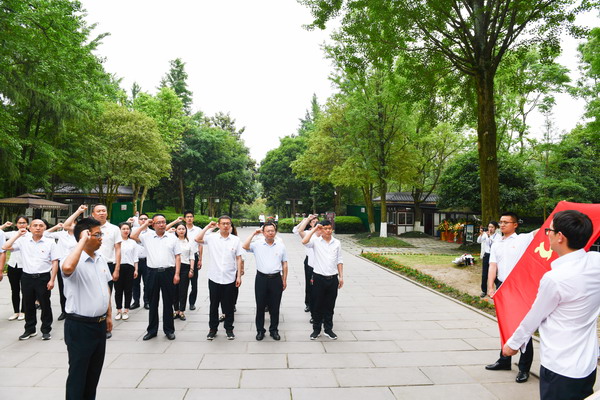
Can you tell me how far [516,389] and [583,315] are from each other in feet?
7.68

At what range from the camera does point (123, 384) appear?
3979 mm

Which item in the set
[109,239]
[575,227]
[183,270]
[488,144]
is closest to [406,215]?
[488,144]

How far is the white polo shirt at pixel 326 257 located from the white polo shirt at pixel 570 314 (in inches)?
135

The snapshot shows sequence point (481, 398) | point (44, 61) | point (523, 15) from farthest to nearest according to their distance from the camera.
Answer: point (44, 61) < point (523, 15) < point (481, 398)

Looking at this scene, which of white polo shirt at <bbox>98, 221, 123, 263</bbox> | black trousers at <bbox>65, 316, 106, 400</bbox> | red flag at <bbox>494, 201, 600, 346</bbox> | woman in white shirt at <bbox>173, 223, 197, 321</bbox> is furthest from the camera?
woman in white shirt at <bbox>173, 223, 197, 321</bbox>

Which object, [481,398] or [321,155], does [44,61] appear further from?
[321,155]

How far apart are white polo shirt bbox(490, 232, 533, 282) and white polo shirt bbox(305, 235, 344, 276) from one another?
227 centimetres

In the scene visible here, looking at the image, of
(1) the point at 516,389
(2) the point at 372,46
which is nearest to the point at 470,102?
(2) the point at 372,46

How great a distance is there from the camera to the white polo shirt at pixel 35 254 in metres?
5.58

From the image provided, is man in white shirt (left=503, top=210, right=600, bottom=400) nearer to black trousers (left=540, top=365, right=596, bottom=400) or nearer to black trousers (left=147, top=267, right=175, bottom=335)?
black trousers (left=540, top=365, right=596, bottom=400)

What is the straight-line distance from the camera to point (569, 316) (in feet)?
7.48

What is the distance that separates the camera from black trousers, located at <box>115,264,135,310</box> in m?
6.51

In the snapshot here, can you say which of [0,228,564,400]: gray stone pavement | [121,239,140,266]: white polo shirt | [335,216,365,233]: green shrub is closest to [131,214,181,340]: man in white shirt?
[0,228,564,400]: gray stone pavement

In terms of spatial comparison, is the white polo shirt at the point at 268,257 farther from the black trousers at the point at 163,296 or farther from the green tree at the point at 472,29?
the green tree at the point at 472,29
